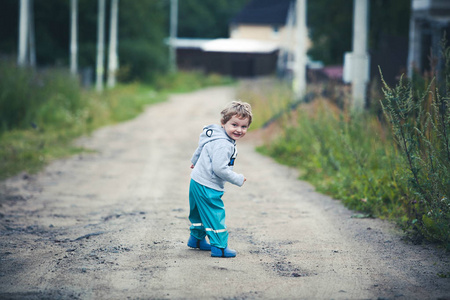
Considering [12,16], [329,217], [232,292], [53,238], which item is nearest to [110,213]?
[53,238]

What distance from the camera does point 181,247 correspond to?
5719 mm

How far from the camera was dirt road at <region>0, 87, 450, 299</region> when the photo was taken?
14.9 ft

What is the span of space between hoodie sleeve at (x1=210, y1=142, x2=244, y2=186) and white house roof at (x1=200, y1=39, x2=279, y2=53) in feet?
175

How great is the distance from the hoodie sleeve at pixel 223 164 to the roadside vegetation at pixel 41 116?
18.8 ft

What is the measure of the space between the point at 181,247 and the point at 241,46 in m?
55.8

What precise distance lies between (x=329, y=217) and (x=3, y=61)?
11.9 meters

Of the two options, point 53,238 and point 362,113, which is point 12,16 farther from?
point 53,238

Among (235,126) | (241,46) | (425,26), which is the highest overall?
(241,46)

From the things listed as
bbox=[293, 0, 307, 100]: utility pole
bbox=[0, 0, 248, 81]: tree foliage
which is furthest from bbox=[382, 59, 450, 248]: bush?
bbox=[0, 0, 248, 81]: tree foliage

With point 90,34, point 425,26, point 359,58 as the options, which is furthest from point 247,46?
point 359,58

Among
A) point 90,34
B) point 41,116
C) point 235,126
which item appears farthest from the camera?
point 90,34

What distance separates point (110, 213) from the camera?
730 cm

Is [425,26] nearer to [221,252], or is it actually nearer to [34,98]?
[34,98]

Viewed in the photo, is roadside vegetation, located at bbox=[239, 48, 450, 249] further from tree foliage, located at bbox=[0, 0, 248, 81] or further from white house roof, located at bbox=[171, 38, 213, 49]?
white house roof, located at bbox=[171, 38, 213, 49]
